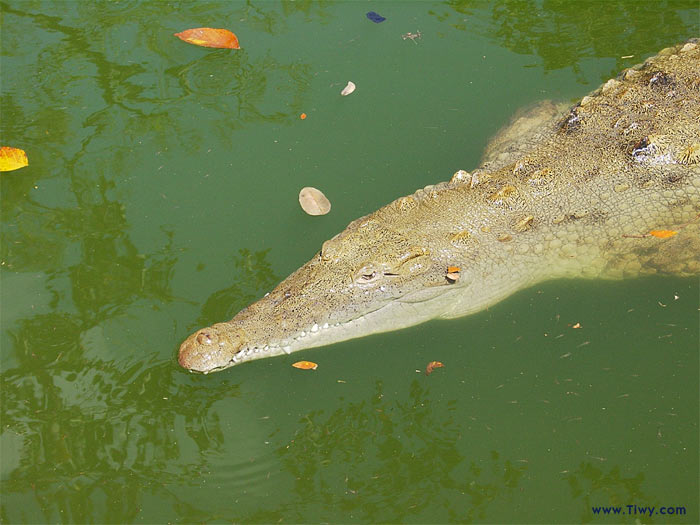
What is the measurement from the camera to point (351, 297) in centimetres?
388

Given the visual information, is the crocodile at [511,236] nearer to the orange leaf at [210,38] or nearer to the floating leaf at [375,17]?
the floating leaf at [375,17]

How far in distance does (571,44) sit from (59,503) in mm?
5466

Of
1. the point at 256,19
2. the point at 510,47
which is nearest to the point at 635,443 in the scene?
the point at 510,47

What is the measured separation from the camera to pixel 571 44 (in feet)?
18.7

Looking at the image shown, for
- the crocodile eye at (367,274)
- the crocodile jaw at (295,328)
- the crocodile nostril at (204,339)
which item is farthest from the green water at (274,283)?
the crocodile eye at (367,274)

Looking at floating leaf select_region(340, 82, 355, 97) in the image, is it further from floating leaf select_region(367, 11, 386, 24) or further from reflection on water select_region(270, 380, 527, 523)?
reflection on water select_region(270, 380, 527, 523)

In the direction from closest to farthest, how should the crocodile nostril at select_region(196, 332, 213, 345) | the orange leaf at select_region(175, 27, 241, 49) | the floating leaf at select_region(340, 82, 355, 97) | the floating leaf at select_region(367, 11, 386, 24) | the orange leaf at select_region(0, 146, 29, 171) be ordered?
1. the crocodile nostril at select_region(196, 332, 213, 345)
2. the orange leaf at select_region(0, 146, 29, 171)
3. the floating leaf at select_region(340, 82, 355, 97)
4. the orange leaf at select_region(175, 27, 241, 49)
5. the floating leaf at select_region(367, 11, 386, 24)

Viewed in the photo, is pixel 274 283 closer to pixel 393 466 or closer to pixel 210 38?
pixel 393 466

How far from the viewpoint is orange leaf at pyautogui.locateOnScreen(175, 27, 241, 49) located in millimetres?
5781

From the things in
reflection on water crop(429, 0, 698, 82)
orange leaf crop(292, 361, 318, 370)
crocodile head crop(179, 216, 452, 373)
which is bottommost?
orange leaf crop(292, 361, 318, 370)

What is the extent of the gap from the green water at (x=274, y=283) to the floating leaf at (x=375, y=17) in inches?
4.2

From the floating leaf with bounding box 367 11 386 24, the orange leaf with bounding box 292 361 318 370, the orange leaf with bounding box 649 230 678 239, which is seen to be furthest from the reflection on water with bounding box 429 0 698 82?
the orange leaf with bounding box 292 361 318 370

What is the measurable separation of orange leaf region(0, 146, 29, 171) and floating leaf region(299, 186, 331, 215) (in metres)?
2.29

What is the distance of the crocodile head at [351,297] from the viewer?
151 inches
